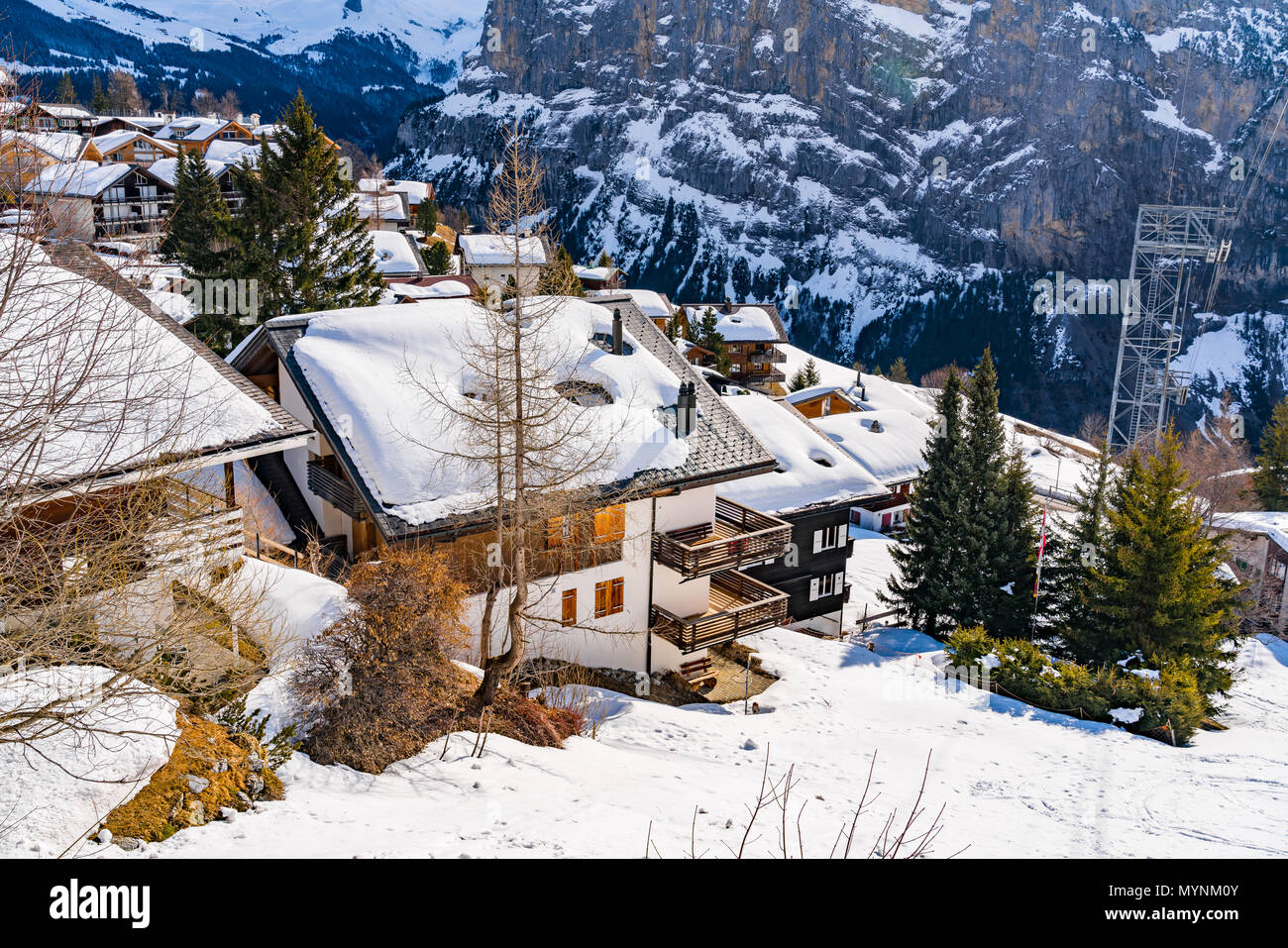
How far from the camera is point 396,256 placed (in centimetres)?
6344

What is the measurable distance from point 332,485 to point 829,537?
63.8 ft

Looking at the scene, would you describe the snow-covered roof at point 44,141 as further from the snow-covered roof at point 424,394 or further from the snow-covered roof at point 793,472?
the snow-covered roof at point 793,472

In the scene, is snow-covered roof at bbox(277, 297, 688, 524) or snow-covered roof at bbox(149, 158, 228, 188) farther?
snow-covered roof at bbox(149, 158, 228, 188)

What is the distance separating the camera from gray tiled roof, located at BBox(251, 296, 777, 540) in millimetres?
16609

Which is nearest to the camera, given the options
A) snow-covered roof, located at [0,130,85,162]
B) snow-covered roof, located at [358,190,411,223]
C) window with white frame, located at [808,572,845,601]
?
snow-covered roof, located at [0,130,85,162]

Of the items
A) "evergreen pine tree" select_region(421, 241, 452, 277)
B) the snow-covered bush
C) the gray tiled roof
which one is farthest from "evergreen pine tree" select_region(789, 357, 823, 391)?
the snow-covered bush

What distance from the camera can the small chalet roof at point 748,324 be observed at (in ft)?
256

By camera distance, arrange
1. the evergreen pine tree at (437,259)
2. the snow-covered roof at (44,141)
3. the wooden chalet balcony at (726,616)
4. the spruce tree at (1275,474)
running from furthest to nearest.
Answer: the evergreen pine tree at (437,259) → the spruce tree at (1275,474) → the wooden chalet balcony at (726,616) → the snow-covered roof at (44,141)

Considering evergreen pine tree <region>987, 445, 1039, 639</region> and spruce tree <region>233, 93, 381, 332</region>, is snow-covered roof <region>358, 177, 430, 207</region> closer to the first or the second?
spruce tree <region>233, 93, 381, 332</region>

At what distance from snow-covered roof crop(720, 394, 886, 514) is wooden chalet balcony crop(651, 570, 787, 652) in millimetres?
5411

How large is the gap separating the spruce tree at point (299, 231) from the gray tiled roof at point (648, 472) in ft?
42.8

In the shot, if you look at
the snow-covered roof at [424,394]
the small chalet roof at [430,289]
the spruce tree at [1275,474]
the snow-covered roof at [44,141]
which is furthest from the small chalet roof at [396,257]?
the spruce tree at [1275,474]

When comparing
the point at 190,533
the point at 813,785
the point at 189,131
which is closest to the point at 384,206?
the point at 189,131
